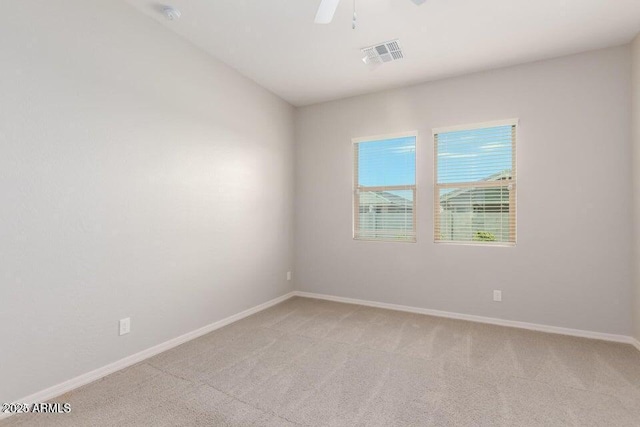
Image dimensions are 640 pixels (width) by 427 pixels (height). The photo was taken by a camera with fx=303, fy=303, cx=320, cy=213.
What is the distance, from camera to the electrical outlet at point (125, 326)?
2389mm

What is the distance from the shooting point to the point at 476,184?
351 cm

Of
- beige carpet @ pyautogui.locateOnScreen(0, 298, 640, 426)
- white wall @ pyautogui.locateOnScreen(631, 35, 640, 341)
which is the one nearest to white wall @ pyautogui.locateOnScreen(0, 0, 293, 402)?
beige carpet @ pyautogui.locateOnScreen(0, 298, 640, 426)

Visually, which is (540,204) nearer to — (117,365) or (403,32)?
(403,32)

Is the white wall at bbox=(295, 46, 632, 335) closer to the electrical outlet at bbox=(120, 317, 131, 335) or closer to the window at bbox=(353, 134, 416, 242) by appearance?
the window at bbox=(353, 134, 416, 242)

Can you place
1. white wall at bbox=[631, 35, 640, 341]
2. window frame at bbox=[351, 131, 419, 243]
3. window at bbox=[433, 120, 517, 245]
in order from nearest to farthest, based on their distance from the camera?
white wall at bbox=[631, 35, 640, 341]
window at bbox=[433, 120, 517, 245]
window frame at bbox=[351, 131, 419, 243]

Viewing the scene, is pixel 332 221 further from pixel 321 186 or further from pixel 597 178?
pixel 597 178

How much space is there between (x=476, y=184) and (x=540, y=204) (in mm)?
648

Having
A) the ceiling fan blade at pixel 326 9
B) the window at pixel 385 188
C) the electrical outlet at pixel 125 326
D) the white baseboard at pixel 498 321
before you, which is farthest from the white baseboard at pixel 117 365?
the ceiling fan blade at pixel 326 9

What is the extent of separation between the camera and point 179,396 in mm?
2002

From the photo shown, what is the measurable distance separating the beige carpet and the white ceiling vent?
2.85 meters

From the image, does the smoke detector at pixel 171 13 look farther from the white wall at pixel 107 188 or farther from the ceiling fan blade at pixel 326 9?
the ceiling fan blade at pixel 326 9

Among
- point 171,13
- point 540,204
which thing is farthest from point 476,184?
point 171,13

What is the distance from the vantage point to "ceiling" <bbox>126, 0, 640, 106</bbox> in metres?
2.42

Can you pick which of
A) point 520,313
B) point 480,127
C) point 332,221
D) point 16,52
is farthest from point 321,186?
point 16,52
